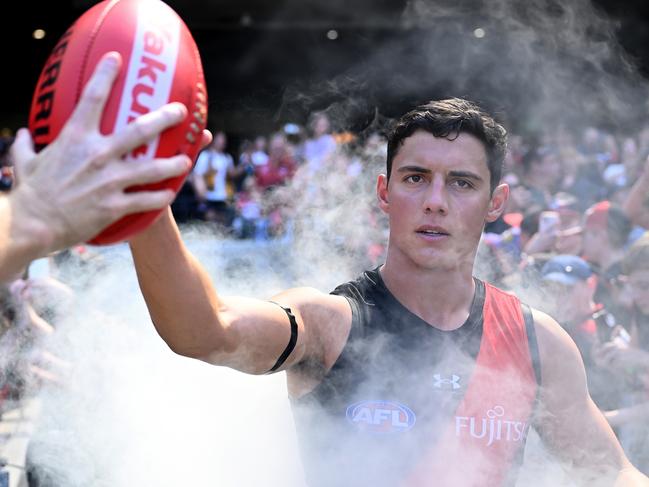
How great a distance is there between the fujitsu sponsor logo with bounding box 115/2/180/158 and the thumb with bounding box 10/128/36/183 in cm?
16

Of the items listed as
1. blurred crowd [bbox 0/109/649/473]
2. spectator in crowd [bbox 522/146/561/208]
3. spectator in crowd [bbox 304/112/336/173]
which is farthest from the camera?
spectator in crowd [bbox 522/146/561/208]

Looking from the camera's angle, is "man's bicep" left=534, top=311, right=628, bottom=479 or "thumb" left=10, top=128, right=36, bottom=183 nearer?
"thumb" left=10, top=128, right=36, bottom=183

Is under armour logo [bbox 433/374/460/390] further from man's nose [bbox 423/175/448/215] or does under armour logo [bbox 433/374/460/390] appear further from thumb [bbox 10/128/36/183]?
thumb [bbox 10/128/36/183]

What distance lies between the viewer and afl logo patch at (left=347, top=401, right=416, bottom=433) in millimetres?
2297

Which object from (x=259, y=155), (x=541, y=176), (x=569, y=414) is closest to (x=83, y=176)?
(x=569, y=414)

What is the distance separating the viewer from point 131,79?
1506 millimetres

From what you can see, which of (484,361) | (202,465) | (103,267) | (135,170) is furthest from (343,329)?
(103,267)

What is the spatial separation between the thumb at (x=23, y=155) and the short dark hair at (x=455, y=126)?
147 cm

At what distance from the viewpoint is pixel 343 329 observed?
7.73 ft

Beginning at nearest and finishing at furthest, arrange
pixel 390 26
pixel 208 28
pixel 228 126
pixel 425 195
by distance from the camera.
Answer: pixel 425 195
pixel 390 26
pixel 208 28
pixel 228 126

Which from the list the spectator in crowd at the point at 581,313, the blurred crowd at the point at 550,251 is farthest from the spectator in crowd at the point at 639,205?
the spectator in crowd at the point at 581,313

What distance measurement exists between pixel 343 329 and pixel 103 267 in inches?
117

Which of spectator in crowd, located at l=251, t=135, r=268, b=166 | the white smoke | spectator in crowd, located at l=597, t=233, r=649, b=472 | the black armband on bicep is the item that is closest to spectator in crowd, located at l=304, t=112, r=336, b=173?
the white smoke

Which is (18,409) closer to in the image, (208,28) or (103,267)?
(103,267)
